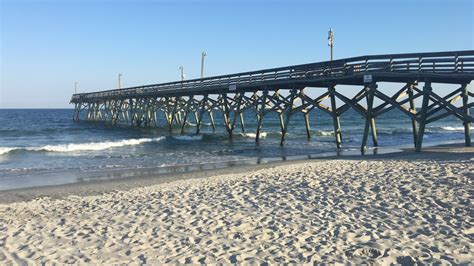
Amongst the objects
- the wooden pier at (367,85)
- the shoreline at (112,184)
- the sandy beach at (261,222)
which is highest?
the wooden pier at (367,85)

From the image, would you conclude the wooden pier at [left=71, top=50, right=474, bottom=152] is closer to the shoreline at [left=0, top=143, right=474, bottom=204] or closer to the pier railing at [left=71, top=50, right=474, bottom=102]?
the pier railing at [left=71, top=50, right=474, bottom=102]

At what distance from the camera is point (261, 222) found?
6043mm

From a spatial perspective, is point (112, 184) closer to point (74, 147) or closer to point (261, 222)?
point (261, 222)

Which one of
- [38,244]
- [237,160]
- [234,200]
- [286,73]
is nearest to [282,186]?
[234,200]

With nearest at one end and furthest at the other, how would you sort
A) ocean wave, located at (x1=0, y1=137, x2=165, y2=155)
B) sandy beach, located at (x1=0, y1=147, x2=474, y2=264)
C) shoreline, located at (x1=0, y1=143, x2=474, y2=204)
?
sandy beach, located at (x1=0, y1=147, x2=474, y2=264) → shoreline, located at (x1=0, y1=143, x2=474, y2=204) → ocean wave, located at (x1=0, y1=137, x2=165, y2=155)

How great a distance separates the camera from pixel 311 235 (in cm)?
536

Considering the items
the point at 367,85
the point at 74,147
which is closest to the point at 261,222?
the point at 367,85

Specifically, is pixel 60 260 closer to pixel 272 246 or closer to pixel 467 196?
pixel 272 246

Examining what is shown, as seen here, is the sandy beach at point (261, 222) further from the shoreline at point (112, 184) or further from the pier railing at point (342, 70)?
the pier railing at point (342, 70)

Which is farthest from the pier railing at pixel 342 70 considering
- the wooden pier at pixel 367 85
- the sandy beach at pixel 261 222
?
the sandy beach at pixel 261 222

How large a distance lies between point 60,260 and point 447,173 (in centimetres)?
801

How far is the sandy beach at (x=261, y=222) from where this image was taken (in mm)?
4801

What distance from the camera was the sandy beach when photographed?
4801 mm

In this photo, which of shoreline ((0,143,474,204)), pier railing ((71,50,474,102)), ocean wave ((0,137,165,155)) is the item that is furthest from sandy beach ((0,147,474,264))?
ocean wave ((0,137,165,155))
